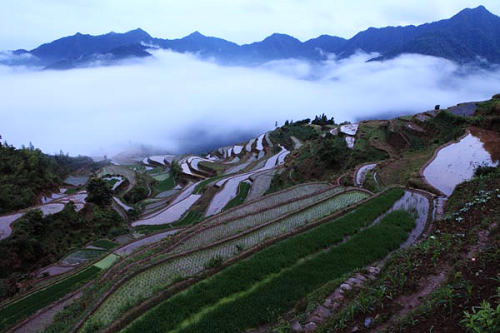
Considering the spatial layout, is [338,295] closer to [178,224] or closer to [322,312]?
[322,312]

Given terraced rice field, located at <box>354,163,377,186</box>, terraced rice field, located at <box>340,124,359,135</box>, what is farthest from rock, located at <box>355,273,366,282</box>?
terraced rice field, located at <box>340,124,359,135</box>

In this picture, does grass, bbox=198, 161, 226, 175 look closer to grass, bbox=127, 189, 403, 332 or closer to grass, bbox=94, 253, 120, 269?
grass, bbox=94, 253, 120, 269

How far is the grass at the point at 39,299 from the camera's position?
40.5ft

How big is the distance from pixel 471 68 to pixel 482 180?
724 feet

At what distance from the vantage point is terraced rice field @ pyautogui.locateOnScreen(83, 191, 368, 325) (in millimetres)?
7781

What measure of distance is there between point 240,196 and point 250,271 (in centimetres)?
Result: 2048

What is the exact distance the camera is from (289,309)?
6832mm

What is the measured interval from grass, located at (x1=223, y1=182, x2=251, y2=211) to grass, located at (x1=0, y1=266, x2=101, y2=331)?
1277 centimetres

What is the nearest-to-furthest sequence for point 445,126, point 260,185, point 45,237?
1. point 45,237
2. point 445,126
3. point 260,185

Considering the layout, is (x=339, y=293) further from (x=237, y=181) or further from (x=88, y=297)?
(x=237, y=181)

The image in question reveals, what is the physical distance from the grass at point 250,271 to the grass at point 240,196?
53.3ft

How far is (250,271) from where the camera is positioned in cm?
818

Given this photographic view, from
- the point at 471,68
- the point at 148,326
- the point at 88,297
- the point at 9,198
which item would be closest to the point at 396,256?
the point at 148,326

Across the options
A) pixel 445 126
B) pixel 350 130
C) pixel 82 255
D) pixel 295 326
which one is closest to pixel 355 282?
pixel 295 326
